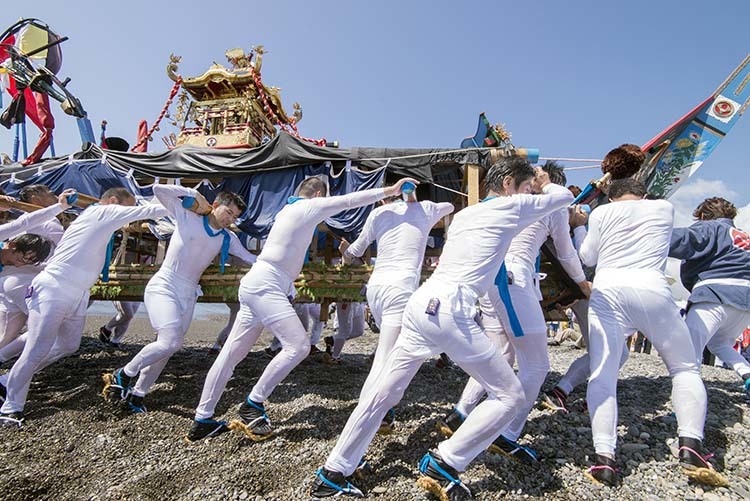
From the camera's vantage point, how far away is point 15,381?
3527mm

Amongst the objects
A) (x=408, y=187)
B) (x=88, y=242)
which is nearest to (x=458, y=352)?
(x=408, y=187)

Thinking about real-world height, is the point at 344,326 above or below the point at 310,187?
below

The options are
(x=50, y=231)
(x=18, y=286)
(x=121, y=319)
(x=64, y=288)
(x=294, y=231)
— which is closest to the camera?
(x=294, y=231)

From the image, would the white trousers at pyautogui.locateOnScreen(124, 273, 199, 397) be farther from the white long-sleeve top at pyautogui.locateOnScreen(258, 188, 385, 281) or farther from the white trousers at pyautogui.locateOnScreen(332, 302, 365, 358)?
the white trousers at pyautogui.locateOnScreen(332, 302, 365, 358)

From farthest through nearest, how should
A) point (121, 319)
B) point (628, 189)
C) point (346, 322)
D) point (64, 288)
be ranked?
1. point (121, 319)
2. point (346, 322)
3. point (64, 288)
4. point (628, 189)

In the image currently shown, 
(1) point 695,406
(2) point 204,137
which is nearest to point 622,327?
(1) point 695,406

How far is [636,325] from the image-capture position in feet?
8.32

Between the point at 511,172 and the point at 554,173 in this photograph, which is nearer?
the point at 511,172

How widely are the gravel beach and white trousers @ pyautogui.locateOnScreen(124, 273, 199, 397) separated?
1.41 feet

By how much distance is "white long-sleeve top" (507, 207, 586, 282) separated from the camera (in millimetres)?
2920

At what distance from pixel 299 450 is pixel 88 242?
2863 millimetres

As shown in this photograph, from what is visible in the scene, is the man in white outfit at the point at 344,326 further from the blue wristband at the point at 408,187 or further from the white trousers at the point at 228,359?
the blue wristband at the point at 408,187

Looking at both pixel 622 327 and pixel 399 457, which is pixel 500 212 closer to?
pixel 622 327

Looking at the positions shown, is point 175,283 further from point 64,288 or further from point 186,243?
point 64,288
